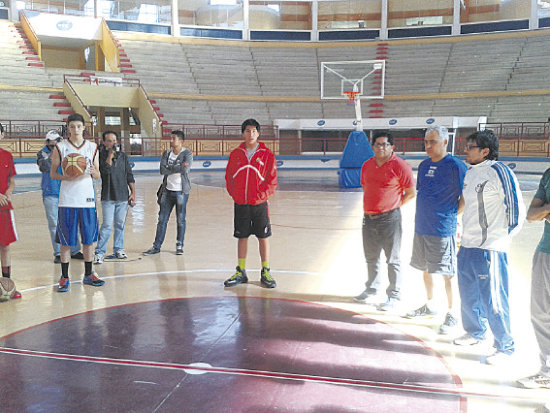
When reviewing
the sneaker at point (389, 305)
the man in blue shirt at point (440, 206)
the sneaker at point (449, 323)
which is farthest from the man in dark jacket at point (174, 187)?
the sneaker at point (449, 323)

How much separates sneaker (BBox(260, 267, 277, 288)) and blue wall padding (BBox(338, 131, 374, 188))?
33.6 feet

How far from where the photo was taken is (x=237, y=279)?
5.77m

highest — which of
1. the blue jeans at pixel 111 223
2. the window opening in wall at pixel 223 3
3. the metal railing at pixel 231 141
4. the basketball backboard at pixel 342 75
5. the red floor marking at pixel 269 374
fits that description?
the window opening in wall at pixel 223 3

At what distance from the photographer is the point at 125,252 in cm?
750

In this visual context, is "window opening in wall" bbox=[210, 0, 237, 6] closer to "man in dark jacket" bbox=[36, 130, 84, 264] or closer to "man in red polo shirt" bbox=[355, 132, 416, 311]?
"man in dark jacket" bbox=[36, 130, 84, 264]

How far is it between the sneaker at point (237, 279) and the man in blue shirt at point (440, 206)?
2151 millimetres

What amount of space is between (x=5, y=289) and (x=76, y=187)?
121 centimetres

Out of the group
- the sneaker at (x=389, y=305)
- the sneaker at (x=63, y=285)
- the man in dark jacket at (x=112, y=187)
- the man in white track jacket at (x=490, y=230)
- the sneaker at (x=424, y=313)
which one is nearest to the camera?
the man in white track jacket at (x=490, y=230)

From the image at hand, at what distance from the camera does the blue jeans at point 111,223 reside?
6.83 metres

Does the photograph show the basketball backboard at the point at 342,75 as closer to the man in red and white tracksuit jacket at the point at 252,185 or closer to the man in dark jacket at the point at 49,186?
the man in dark jacket at the point at 49,186

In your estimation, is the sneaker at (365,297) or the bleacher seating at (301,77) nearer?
the sneaker at (365,297)

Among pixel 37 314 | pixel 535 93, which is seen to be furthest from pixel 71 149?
pixel 535 93

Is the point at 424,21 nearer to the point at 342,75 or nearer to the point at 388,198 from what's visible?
the point at 342,75

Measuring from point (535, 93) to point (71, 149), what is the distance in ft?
90.3
